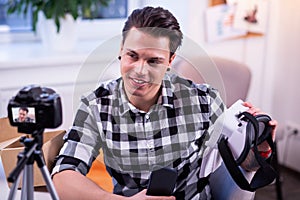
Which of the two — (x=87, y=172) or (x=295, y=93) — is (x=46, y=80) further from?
(x=295, y=93)

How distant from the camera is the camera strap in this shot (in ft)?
2.89

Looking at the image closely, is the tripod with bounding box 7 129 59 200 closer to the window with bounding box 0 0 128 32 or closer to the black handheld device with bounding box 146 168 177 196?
the black handheld device with bounding box 146 168 177 196

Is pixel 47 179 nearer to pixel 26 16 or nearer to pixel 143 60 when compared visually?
pixel 143 60

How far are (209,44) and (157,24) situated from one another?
5.05ft

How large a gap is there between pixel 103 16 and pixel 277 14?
976mm

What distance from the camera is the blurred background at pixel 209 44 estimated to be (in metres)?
1.95

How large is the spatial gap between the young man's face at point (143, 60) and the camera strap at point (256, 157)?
0.20 metres

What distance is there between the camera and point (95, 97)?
0.94 metres

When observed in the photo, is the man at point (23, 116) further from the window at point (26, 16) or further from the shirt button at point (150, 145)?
the window at point (26, 16)

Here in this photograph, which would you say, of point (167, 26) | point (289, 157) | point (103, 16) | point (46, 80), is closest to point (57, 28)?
point (46, 80)

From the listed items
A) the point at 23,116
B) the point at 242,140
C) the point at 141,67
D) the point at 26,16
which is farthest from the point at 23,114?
the point at 26,16

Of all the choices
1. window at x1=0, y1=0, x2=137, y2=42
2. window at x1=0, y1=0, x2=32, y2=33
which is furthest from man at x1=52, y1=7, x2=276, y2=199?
window at x1=0, y1=0, x2=32, y2=33

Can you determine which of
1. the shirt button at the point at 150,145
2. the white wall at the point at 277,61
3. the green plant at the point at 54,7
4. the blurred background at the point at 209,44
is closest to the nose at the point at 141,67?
the shirt button at the point at 150,145

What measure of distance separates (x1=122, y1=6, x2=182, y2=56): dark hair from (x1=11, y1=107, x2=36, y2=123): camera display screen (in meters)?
0.26
